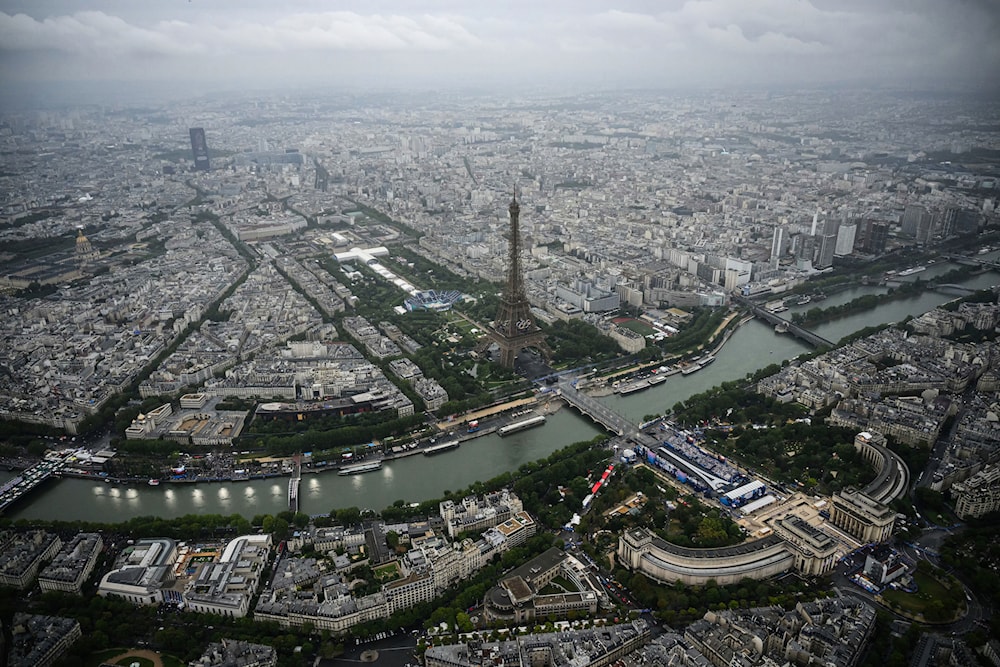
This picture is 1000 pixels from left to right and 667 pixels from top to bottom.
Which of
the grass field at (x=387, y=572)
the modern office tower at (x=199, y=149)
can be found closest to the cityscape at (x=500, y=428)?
the grass field at (x=387, y=572)

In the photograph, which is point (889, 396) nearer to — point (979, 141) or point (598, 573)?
point (598, 573)

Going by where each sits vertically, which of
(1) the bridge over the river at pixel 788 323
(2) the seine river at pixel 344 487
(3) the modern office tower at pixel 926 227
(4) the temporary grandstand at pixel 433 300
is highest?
(3) the modern office tower at pixel 926 227

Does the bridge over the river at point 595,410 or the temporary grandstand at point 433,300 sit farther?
the temporary grandstand at point 433,300

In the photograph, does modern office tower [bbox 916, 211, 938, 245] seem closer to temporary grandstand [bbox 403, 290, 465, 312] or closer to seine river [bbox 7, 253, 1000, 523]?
seine river [bbox 7, 253, 1000, 523]

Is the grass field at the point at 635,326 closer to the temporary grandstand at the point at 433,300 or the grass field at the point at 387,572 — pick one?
the temporary grandstand at the point at 433,300

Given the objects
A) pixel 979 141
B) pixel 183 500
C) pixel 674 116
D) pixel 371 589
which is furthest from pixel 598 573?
pixel 674 116

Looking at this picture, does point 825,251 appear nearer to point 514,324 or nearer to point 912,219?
point 912,219
